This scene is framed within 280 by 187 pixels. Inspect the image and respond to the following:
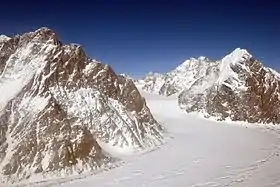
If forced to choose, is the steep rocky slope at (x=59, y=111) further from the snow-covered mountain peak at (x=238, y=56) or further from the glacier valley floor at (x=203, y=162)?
the snow-covered mountain peak at (x=238, y=56)

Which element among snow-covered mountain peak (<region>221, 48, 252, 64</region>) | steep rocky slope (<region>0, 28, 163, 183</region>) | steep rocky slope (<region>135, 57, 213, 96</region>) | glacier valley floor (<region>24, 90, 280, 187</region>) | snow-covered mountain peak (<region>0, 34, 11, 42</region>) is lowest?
glacier valley floor (<region>24, 90, 280, 187</region>)

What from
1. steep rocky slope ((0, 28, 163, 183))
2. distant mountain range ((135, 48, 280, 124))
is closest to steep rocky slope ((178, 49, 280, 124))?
distant mountain range ((135, 48, 280, 124))

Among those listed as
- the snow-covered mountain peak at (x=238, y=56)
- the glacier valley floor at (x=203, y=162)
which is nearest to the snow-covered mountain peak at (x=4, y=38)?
the glacier valley floor at (x=203, y=162)

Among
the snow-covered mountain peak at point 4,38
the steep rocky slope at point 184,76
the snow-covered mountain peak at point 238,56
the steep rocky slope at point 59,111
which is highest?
the steep rocky slope at point 184,76

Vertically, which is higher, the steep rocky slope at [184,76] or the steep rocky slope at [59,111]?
the steep rocky slope at [184,76]

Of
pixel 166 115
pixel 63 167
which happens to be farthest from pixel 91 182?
pixel 166 115

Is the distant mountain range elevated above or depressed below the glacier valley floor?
above

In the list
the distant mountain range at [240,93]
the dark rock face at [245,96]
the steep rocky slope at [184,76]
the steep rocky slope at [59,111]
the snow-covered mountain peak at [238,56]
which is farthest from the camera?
the steep rocky slope at [184,76]

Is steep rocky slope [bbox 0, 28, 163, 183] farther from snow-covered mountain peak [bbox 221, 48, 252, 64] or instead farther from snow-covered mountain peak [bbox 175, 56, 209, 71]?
snow-covered mountain peak [bbox 175, 56, 209, 71]
